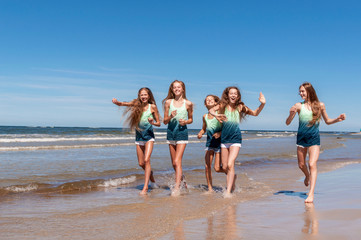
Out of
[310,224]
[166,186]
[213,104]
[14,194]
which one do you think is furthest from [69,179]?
[310,224]

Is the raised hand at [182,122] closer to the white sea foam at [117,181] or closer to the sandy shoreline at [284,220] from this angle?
the sandy shoreline at [284,220]

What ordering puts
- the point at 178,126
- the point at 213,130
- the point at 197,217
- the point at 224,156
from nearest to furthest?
the point at 197,217
the point at 224,156
the point at 178,126
the point at 213,130

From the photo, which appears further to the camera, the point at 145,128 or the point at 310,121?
the point at 145,128

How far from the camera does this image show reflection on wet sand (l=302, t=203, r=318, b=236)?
4086 mm

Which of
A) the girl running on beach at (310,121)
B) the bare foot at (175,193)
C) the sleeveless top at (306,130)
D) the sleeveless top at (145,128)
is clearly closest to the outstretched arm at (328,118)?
the girl running on beach at (310,121)

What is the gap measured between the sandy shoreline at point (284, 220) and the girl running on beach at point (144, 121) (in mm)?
2248

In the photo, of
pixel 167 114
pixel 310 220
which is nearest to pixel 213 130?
pixel 167 114

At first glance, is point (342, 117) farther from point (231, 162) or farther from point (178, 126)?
point (178, 126)

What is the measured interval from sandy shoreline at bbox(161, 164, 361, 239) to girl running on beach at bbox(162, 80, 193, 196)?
5.73 ft

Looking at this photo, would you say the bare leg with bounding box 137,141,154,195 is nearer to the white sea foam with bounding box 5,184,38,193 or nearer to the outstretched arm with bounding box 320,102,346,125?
the white sea foam with bounding box 5,184,38,193

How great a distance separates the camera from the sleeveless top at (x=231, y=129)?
667 centimetres

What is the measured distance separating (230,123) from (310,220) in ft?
8.39

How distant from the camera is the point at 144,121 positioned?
7.31 metres

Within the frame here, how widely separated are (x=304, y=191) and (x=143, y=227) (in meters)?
4.10
